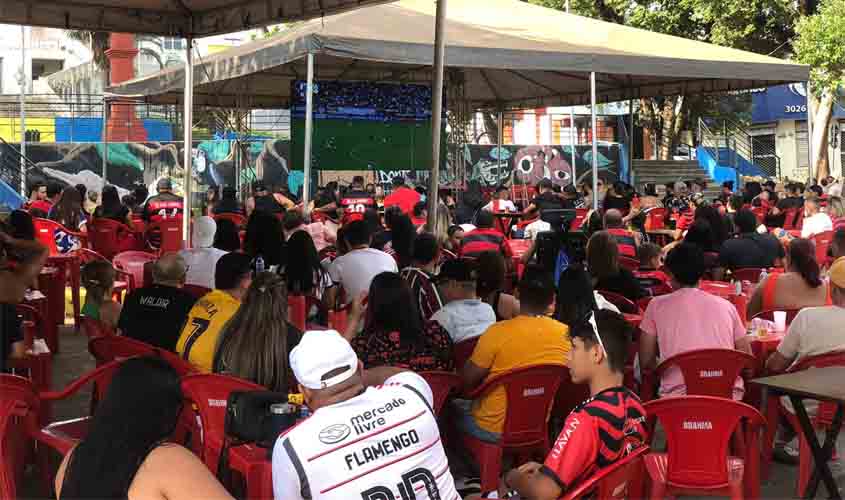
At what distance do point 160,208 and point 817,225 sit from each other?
776 cm

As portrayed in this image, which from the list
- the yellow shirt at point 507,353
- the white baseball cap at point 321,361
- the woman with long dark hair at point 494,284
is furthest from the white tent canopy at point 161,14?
the white baseball cap at point 321,361

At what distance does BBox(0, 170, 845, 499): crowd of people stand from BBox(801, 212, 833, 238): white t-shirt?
21.5 inches

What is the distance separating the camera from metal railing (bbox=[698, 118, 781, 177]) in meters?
33.0

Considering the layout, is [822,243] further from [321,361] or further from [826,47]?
[826,47]

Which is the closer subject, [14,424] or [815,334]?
[14,424]

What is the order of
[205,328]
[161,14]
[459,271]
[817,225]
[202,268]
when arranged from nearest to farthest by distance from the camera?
[205,328], [459,271], [202,268], [161,14], [817,225]

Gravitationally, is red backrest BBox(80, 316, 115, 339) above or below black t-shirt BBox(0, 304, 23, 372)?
below

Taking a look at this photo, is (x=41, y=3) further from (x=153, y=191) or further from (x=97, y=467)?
(x=153, y=191)

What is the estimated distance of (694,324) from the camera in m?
5.14

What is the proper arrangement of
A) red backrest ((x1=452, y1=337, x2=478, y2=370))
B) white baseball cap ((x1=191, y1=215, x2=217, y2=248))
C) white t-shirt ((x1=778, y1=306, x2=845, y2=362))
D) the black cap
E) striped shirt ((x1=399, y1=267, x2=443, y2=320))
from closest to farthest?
1. white t-shirt ((x1=778, y1=306, x2=845, y2=362))
2. red backrest ((x1=452, y1=337, x2=478, y2=370))
3. the black cap
4. striped shirt ((x1=399, y1=267, x2=443, y2=320))
5. white baseball cap ((x1=191, y1=215, x2=217, y2=248))

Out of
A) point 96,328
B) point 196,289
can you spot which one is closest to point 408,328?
point 96,328

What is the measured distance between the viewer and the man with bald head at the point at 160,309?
537 cm

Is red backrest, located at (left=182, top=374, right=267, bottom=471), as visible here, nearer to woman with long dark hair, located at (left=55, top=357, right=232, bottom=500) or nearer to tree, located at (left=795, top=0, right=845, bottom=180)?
woman with long dark hair, located at (left=55, top=357, right=232, bottom=500)

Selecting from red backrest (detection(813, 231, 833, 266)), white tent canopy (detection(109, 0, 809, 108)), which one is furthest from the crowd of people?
white tent canopy (detection(109, 0, 809, 108))
